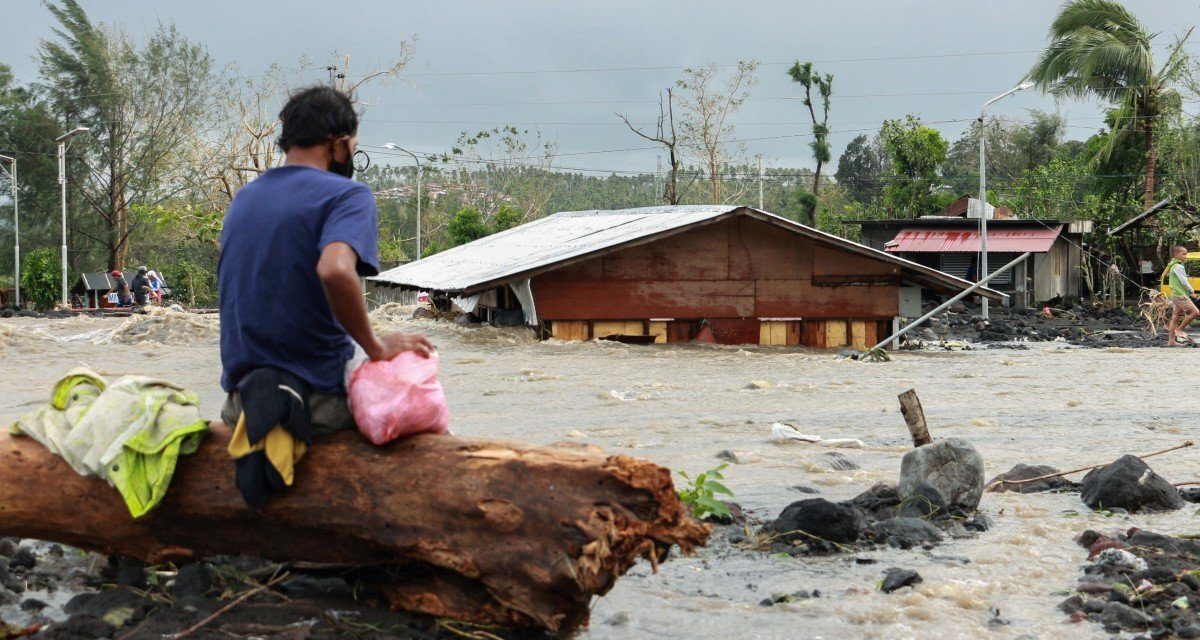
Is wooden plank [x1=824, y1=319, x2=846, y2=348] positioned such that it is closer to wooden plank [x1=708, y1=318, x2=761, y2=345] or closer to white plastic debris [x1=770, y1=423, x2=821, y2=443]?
wooden plank [x1=708, y1=318, x2=761, y2=345]

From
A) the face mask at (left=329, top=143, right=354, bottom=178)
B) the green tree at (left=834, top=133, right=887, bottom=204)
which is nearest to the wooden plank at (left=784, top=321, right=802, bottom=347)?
the face mask at (left=329, top=143, right=354, bottom=178)

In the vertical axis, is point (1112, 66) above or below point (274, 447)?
above

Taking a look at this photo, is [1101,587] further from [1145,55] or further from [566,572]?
[1145,55]

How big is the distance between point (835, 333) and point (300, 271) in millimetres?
17700

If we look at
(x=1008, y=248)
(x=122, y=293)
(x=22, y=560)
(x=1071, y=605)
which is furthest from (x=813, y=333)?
(x=122, y=293)

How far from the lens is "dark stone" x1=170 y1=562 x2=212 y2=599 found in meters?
4.95

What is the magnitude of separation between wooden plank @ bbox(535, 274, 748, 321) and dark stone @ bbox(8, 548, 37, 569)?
47.5ft

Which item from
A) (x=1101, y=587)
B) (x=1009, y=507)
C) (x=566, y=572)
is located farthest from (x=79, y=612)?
(x=1009, y=507)

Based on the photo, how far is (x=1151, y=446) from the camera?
1039cm

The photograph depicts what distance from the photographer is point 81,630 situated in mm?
4570

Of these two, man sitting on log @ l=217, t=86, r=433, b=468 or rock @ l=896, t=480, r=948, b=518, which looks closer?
man sitting on log @ l=217, t=86, r=433, b=468

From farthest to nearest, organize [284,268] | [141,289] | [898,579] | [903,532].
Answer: [141,289] < [903,532] < [898,579] < [284,268]

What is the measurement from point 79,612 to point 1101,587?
4.46 meters

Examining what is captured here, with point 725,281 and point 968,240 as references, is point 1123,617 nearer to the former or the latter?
point 725,281
